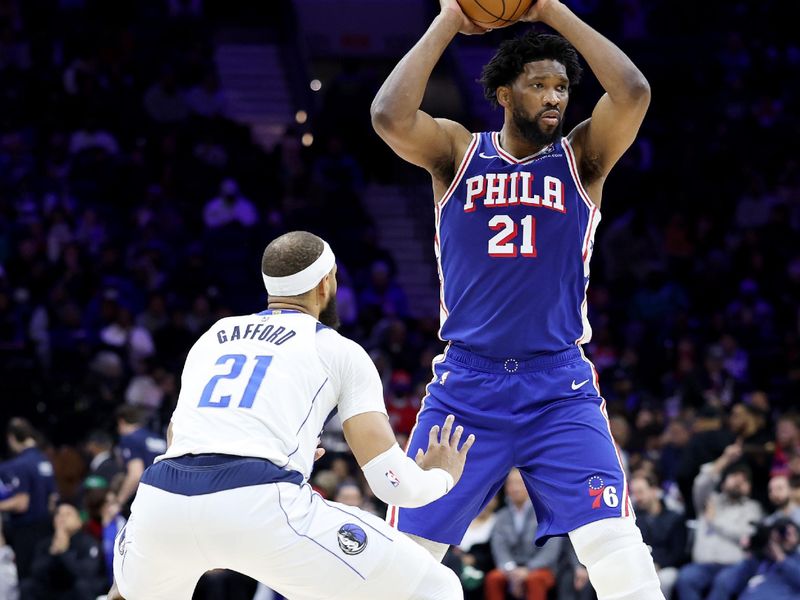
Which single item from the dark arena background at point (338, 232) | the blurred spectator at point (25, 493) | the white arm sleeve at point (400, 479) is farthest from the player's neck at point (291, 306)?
the blurred spectator at point (25, 493)

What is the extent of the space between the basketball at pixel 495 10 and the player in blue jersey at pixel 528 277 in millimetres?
50

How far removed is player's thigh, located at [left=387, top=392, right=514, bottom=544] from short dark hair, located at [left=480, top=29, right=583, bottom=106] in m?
1.52

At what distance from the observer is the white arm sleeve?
16.9ft

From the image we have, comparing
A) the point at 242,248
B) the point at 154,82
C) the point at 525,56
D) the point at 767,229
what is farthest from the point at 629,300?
the point at 525,56

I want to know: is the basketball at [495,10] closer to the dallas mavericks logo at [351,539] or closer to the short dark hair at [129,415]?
the dallas mavericks logo at [351,539]

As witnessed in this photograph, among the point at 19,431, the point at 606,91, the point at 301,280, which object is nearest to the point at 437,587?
the point at 301,280

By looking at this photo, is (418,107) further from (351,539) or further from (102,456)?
(102,456)

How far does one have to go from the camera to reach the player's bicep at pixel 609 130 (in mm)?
5777

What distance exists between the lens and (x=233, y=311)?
1648 centimetres

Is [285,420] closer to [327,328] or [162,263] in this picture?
[327,328]

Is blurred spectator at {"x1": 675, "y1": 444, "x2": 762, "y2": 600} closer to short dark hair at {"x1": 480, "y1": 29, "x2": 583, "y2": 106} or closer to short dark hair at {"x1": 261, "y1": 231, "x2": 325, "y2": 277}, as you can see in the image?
short dark hair at {"x1": 480, "y1": 29, "x2": 583, "y2": 106}

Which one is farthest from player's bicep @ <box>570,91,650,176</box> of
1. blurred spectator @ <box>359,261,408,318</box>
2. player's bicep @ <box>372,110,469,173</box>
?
blurred spectator @ <box>359,261,408,318</box>

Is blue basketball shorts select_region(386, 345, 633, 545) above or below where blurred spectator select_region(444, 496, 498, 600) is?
above

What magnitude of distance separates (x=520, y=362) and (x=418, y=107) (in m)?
1.22
